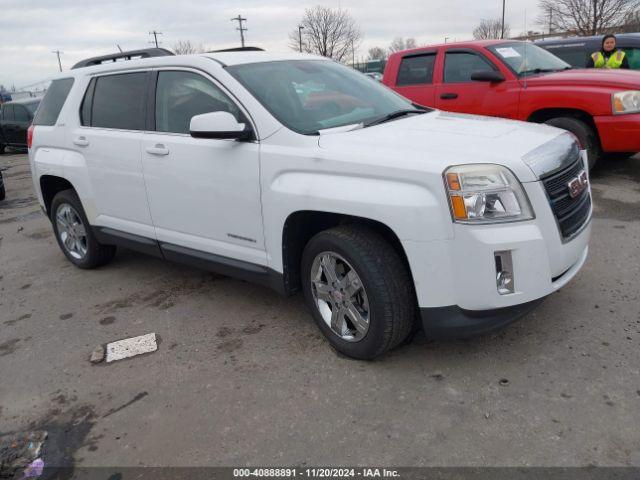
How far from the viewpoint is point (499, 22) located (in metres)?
56.8

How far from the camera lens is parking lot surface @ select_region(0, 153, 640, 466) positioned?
8.09 ft

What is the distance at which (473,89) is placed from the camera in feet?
23.0

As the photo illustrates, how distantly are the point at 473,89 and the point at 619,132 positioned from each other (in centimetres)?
184

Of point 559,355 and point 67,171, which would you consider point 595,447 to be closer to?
point 559,355

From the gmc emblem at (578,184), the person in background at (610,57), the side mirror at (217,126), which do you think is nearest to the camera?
the gmc emblem at (578,184)

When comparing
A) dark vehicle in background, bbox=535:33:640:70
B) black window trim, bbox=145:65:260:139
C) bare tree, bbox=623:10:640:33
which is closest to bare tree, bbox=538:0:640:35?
bare tree, bbox=623:10:640:33

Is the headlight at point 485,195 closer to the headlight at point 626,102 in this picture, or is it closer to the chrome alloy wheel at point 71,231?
the chrome alloy wheel at point 71,231

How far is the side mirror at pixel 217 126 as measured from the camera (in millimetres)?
3191

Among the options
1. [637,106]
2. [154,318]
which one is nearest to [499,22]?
[637,106]

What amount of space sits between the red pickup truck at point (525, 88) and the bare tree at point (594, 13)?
2489 centimetres

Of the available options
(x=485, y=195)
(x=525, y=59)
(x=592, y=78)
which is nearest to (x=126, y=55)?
(x=485, y=195)

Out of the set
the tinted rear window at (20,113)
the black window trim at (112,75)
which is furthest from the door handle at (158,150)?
the tinted rear window at (20,113)

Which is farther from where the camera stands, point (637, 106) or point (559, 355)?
point (637, 106)

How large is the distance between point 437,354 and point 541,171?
120cm
